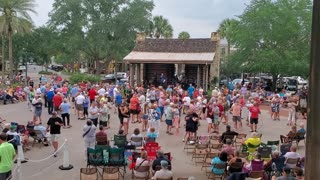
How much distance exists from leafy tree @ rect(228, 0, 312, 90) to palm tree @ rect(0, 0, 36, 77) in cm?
2023

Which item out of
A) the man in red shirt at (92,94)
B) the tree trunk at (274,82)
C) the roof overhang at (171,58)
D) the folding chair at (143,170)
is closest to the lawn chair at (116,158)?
the folding chair at (143,170)

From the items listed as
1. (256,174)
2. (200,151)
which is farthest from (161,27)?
(256,174)

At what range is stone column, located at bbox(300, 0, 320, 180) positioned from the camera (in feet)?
12.3

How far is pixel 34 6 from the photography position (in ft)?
134

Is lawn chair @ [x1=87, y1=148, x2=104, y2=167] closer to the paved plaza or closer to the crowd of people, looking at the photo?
the paved plaza

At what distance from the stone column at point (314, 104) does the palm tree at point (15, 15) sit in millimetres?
39058

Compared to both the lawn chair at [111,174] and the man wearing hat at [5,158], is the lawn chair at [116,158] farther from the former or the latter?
the man wearing hat at [5,158]

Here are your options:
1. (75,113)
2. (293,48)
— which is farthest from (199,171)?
(293,48)

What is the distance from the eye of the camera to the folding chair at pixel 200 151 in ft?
46.8

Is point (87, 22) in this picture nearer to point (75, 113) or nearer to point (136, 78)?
point (136, 78)

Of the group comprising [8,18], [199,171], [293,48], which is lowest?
[199,171]

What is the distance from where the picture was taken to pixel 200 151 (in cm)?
1446

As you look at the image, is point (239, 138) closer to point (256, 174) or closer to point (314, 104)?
point (256, 174)

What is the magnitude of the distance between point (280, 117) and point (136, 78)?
17.4m
